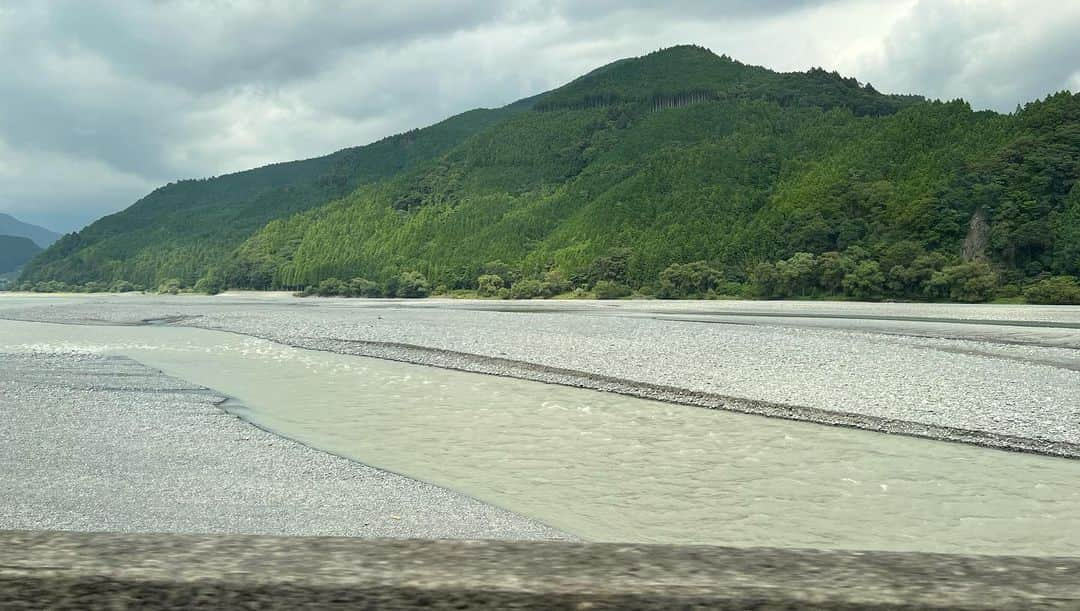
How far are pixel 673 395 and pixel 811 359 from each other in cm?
880

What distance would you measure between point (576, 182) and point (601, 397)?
154 meters

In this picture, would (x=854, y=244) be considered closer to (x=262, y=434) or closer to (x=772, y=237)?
(x=772, y=237)

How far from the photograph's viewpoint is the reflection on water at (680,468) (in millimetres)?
12062

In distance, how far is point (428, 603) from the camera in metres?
1.94

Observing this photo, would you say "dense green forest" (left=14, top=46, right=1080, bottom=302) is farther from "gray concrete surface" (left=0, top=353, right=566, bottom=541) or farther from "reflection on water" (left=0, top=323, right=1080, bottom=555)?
"gray concrete surface" (left=0, top=353, right=566, bottom=541)

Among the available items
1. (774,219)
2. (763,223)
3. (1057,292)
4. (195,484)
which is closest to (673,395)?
(195,484)

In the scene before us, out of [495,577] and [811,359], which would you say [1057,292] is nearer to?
[811,359]

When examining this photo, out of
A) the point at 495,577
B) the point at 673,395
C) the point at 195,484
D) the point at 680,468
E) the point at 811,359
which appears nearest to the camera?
the point at 495,577

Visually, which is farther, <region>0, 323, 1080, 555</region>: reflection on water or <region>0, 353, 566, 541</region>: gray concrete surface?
<region>0, 323, 1080, 555</region>: reflection on water

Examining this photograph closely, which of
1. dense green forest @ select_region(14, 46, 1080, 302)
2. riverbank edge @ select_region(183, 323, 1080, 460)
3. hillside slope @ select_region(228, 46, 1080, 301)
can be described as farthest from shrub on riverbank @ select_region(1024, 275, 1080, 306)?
riverbank edge @ select_region(183, 323, 1080, 460)

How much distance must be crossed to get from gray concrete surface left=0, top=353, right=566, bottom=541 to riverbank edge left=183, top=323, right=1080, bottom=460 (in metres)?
10.6

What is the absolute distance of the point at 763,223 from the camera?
10094cm

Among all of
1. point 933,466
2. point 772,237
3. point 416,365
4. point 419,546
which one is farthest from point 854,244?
point 419,546

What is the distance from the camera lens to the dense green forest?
248 ft
